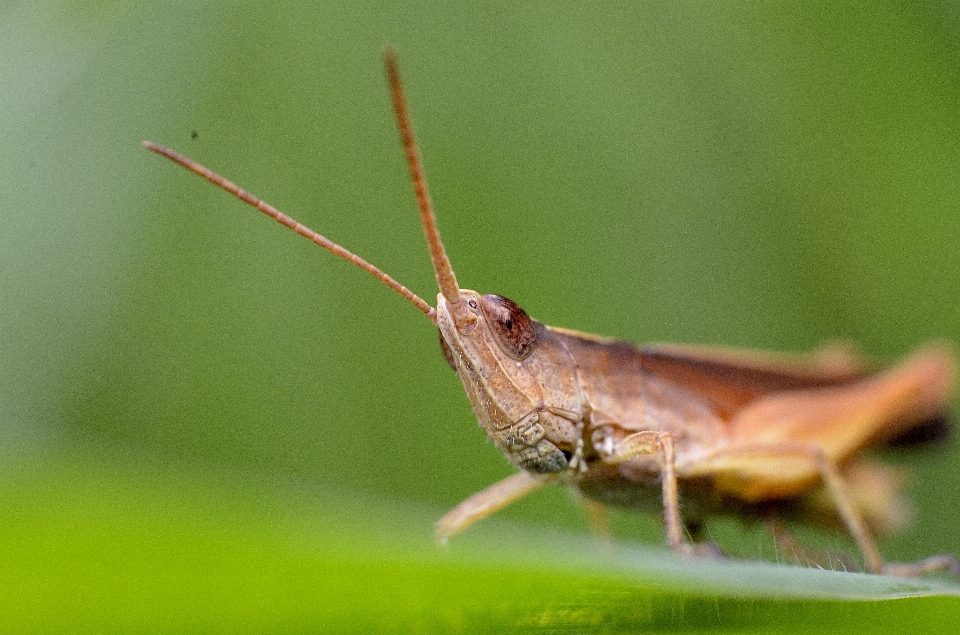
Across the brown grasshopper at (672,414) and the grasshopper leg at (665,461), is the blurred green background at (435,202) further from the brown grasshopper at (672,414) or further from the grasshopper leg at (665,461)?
the grasshopper leg at (665,461)

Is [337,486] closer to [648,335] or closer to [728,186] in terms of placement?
[648,335]

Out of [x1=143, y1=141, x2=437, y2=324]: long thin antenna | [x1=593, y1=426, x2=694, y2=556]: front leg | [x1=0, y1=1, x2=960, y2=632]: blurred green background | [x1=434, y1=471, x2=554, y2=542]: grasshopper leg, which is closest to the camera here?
[x1=143, y1=141, x2=437, y2=324]: long thin antenna

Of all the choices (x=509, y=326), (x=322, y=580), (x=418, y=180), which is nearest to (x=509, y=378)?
(x=509, y=326)

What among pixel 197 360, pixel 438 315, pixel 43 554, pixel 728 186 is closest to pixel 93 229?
pixel 197 360

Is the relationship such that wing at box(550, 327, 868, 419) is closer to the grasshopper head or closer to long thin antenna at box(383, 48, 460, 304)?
the grasshopper head

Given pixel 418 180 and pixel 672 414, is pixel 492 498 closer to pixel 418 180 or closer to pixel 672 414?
pixel 672 414

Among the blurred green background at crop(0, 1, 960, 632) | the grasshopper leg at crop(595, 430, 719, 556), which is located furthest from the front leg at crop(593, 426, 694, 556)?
the blurred green background at crop(0, 1, 960, 632)

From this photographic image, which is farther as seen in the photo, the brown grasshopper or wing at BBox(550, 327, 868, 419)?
wing at BBox(550, 327, 868, 419)
